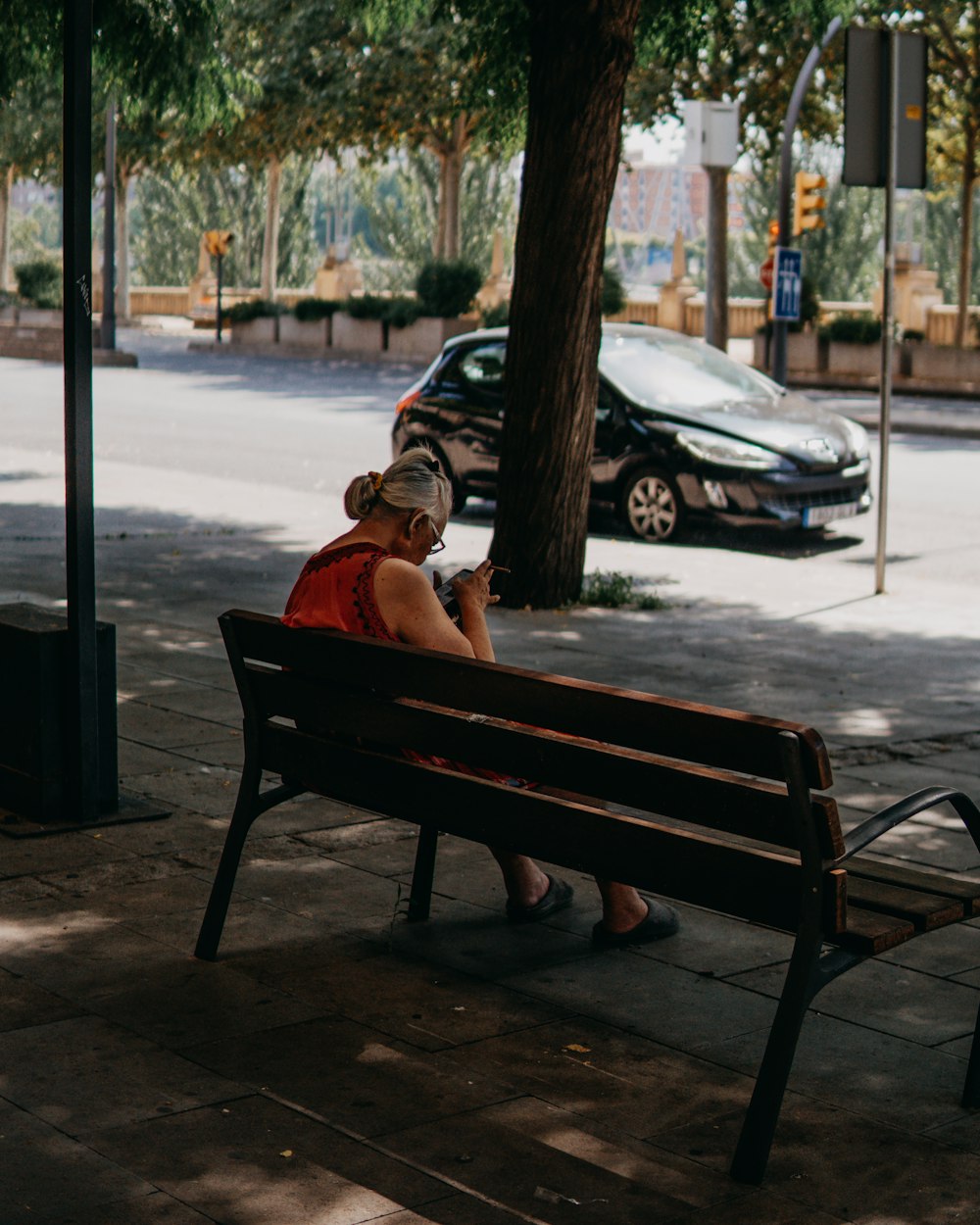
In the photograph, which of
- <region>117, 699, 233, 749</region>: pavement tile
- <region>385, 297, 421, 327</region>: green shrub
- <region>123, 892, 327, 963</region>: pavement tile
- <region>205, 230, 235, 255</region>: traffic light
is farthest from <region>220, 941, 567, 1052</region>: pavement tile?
<region>205, 230, 235, 255</region>: traffic light

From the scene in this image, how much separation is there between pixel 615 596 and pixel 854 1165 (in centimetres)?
714

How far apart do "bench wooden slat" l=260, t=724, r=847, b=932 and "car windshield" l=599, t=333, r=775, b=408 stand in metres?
9.79

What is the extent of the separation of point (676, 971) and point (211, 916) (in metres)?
1.14

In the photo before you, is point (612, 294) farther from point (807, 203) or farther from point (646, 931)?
point (646, 931)

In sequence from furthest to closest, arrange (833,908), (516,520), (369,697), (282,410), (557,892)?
(282,410) < (516,520) < (557,892) < (369,697) < (833,908)

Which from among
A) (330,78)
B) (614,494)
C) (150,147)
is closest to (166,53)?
(614,494)

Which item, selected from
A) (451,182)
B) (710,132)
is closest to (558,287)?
(710,132)

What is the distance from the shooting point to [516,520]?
1045 cm

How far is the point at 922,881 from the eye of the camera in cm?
407

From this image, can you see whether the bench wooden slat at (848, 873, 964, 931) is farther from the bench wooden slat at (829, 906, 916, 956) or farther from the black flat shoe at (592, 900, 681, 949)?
the black flat shoe at (592, 900, 681, 949)

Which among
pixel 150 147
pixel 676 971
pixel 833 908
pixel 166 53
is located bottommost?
pixel 676 971

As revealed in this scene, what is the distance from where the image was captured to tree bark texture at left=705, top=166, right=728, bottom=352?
101 feet

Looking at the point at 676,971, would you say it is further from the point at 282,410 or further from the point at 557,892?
the point at 282,410

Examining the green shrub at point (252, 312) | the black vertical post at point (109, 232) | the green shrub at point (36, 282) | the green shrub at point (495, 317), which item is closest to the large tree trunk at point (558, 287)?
the green shrub at point (495, 317)
